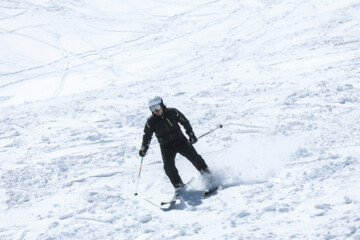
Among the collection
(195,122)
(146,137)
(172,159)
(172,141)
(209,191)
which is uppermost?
(146,137)

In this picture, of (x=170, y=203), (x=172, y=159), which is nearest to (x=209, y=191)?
(x=170, y=203)

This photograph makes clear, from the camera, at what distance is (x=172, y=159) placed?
21.9ft

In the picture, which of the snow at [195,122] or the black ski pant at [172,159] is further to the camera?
the black ski pant at [172,159]

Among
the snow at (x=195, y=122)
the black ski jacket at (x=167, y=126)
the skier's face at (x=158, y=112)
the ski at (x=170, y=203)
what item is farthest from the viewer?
the black ski jacket at (x=167, y=126)

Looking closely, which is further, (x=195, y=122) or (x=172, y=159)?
(x=195, y=122)

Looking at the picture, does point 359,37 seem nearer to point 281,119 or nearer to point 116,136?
point 281,119

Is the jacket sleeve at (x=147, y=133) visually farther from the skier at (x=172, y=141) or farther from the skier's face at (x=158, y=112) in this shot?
the skier's face at (x=158, y=112)

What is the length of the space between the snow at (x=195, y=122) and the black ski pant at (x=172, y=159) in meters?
0.38

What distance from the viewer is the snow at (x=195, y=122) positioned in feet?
17.9

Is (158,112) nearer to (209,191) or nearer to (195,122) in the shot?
(209,191)

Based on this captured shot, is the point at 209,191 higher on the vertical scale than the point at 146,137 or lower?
lower

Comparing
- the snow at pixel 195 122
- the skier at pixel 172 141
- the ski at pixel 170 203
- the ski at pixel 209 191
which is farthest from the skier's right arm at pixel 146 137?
the ski at pixel 209 191

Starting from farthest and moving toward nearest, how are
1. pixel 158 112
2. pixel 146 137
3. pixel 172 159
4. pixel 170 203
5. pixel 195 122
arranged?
1. pixel 195 122
2. pixel 146 137
3. pixel 172 159
4. pixel 158 112
5. pixel 170 203

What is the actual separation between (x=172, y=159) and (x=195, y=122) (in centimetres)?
379
